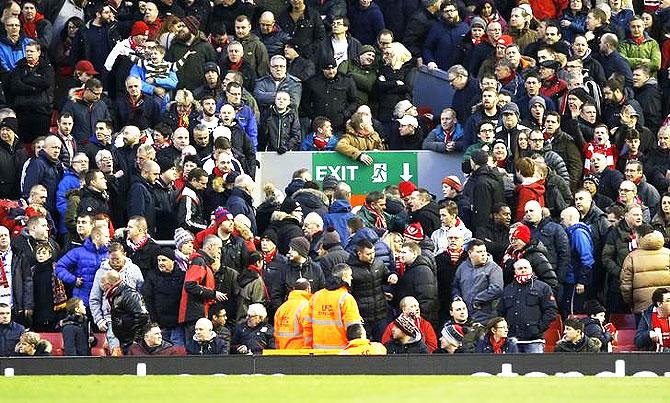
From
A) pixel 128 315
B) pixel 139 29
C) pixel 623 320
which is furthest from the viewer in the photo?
pixel 139 29

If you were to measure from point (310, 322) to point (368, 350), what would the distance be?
2.31 feet

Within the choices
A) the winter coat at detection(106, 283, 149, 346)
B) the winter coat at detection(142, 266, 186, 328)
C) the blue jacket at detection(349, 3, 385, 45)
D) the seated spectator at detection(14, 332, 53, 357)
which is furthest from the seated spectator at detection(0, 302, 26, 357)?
the blue jacket at detection(349, 3, 385, 45)

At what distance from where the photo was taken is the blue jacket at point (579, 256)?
23922 mm

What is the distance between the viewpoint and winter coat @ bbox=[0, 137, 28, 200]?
25922 mm

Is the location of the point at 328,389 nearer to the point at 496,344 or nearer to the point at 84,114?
the point at 496,344

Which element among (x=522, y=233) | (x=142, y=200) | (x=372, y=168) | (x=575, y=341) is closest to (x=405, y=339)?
(x=575, y=341)

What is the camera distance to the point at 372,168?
27.0 m

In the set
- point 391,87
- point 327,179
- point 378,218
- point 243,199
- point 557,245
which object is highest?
point 391,87

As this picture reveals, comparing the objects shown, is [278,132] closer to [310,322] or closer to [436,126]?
[436,126]

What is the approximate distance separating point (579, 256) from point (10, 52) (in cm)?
861

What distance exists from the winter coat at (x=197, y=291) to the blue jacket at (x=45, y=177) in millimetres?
3055

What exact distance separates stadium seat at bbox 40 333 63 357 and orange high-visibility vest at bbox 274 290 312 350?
3.11m

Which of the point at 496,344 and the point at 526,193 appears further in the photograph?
the point at 526,193

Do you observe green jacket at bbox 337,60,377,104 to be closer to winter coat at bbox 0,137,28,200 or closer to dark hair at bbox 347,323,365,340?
winter coat at bbox 0,137,28,200
